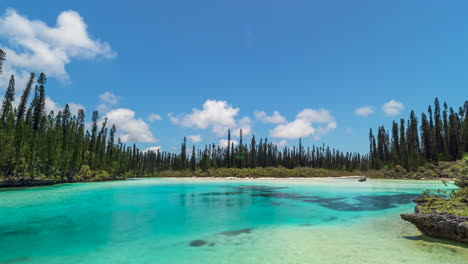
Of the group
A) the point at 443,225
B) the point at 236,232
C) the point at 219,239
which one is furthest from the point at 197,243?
the point at 443,225

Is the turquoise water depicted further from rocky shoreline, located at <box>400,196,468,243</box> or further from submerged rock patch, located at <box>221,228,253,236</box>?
rocky shoreline, located at <box>400,196,468,243</box>

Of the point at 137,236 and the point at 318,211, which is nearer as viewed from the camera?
the point at 137,236

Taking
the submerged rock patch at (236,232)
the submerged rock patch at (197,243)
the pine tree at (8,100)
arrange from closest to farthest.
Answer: the submerged rock patch at (197,243), the submerged rock patch at (236,232), the pine tree at (8,100)

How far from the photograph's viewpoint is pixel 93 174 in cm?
5416

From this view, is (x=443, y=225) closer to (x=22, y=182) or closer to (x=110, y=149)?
(x=22, y=182)

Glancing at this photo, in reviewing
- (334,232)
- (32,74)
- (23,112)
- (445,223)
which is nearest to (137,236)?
(334,232)

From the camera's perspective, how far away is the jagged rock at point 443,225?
6.80m

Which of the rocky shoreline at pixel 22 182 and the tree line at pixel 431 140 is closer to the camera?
the rocky shoreline at pixel 22 182

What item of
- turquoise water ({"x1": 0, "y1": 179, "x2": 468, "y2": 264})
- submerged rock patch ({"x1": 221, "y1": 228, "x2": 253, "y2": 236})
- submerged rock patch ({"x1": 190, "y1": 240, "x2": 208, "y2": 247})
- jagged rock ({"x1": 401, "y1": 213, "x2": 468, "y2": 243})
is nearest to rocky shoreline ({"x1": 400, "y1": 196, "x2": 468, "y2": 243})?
jagged rock ({"x1": 401, "y1": 213, "x2": 468, "y2": 243})

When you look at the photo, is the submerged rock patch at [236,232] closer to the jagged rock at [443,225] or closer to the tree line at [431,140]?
the jagged rock at [443,225]

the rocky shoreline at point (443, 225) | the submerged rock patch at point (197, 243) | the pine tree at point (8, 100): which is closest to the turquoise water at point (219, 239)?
the submerged rock patch at point (197, 243)

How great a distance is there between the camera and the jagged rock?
6.80m

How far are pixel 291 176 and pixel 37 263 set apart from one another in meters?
57.2

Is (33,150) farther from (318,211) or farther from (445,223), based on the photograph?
(445,223)
